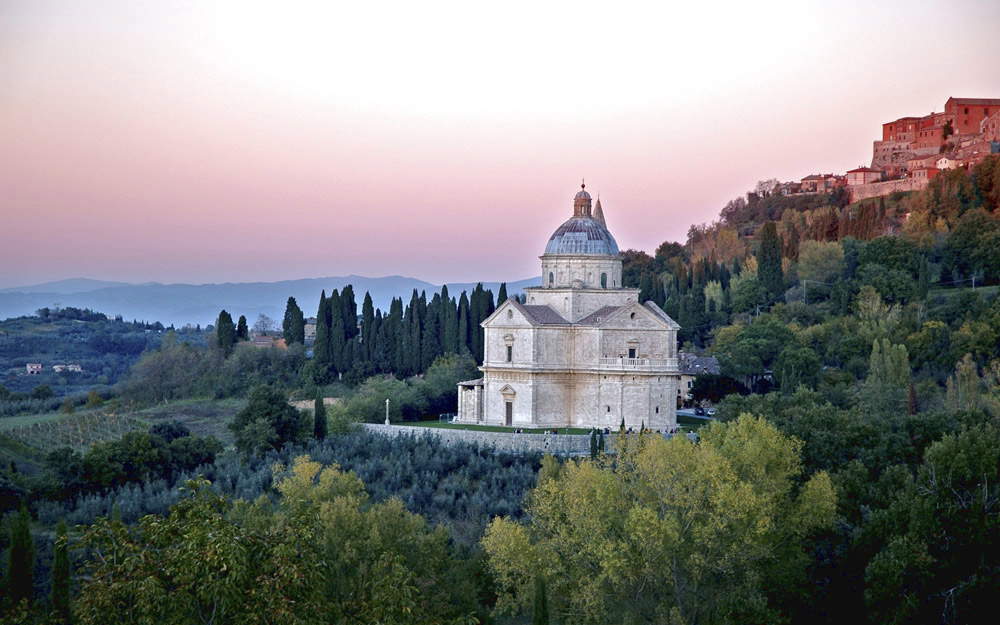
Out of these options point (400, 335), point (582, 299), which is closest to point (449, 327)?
point (400, 335)

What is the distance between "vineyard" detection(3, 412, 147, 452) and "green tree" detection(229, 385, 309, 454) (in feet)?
32.9

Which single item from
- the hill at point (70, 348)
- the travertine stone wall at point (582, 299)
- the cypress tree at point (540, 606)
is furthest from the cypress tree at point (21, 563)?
the hill at point (70, 348)

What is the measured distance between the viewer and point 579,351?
141 ft

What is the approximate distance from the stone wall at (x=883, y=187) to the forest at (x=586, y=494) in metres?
21.9

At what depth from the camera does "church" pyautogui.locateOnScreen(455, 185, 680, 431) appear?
42.0 metres

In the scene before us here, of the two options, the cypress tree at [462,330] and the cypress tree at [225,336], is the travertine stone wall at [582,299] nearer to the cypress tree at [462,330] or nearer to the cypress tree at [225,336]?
the cypress tree at [462,330]

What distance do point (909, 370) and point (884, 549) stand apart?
903 inches

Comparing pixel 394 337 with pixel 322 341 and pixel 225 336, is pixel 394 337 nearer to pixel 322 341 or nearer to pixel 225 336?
pixel 322 341

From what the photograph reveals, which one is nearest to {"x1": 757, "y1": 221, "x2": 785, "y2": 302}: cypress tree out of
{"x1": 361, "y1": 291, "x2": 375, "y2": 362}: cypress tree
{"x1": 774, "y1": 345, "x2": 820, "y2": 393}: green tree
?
{"x1": 774, "y1": 345, "x2": 820, "y2": 393}: green tree

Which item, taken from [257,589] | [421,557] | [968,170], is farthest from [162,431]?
[968,170]

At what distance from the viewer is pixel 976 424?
110ft

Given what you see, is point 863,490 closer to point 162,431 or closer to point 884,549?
point 884,549

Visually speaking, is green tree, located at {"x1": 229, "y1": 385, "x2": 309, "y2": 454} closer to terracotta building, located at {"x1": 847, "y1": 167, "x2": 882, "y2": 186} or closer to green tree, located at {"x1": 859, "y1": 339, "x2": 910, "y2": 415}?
green tree, located at {"x1": 859, "y1": 339, "x2": 910, "y2": 415}

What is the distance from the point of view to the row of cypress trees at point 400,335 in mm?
56406
